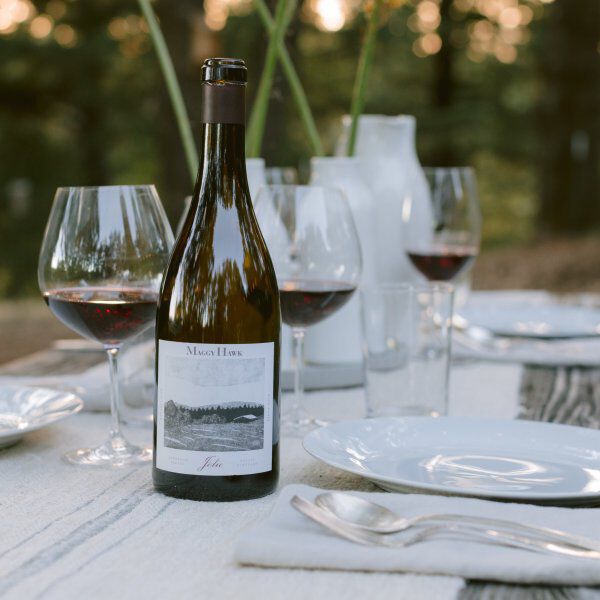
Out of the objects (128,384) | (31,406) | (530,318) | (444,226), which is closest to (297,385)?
(128,384)

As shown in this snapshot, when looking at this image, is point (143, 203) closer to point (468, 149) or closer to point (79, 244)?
point (79, 244)

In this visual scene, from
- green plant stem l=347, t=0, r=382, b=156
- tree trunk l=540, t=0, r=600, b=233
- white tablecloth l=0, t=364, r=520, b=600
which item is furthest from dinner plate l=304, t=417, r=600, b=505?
tree trunk l=540, t=0, r=600, b=233

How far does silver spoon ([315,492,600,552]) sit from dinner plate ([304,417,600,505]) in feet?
0.25

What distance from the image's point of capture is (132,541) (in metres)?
0.85

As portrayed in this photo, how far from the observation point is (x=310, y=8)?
1046 cm

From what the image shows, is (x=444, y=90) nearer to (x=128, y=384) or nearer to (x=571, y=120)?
(x=571, y=120)

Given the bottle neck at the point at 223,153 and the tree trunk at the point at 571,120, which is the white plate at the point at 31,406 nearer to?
the bottle neck at the point at 223,153

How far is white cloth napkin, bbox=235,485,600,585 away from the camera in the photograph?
2.41 ft

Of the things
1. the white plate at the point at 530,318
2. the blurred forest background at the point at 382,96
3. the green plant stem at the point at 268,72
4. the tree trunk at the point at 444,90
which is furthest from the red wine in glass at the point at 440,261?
the tree trunk at the point at 444,90

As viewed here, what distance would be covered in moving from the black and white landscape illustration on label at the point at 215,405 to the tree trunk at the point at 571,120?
26.9 ft

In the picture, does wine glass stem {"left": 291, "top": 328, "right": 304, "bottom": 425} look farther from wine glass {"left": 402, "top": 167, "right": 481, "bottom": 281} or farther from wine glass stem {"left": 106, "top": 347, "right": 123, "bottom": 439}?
wine glass {"left": 402, "top": 167, "right": 481, "bottom": 281}

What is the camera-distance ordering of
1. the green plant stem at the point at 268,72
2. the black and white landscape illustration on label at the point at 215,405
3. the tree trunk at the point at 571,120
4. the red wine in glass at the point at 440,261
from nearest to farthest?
the black and white landscape illustration on label at the point at 215,405 → the green plant stem at the point at 268,72 → the red wine in glass at the point at 440,261 → the tree trunk at the point at 571,120

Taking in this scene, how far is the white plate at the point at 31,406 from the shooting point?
1.19 meters

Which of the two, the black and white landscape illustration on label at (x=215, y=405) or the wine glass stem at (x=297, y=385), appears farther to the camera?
the wine glass stem at (x=297, y=385)
